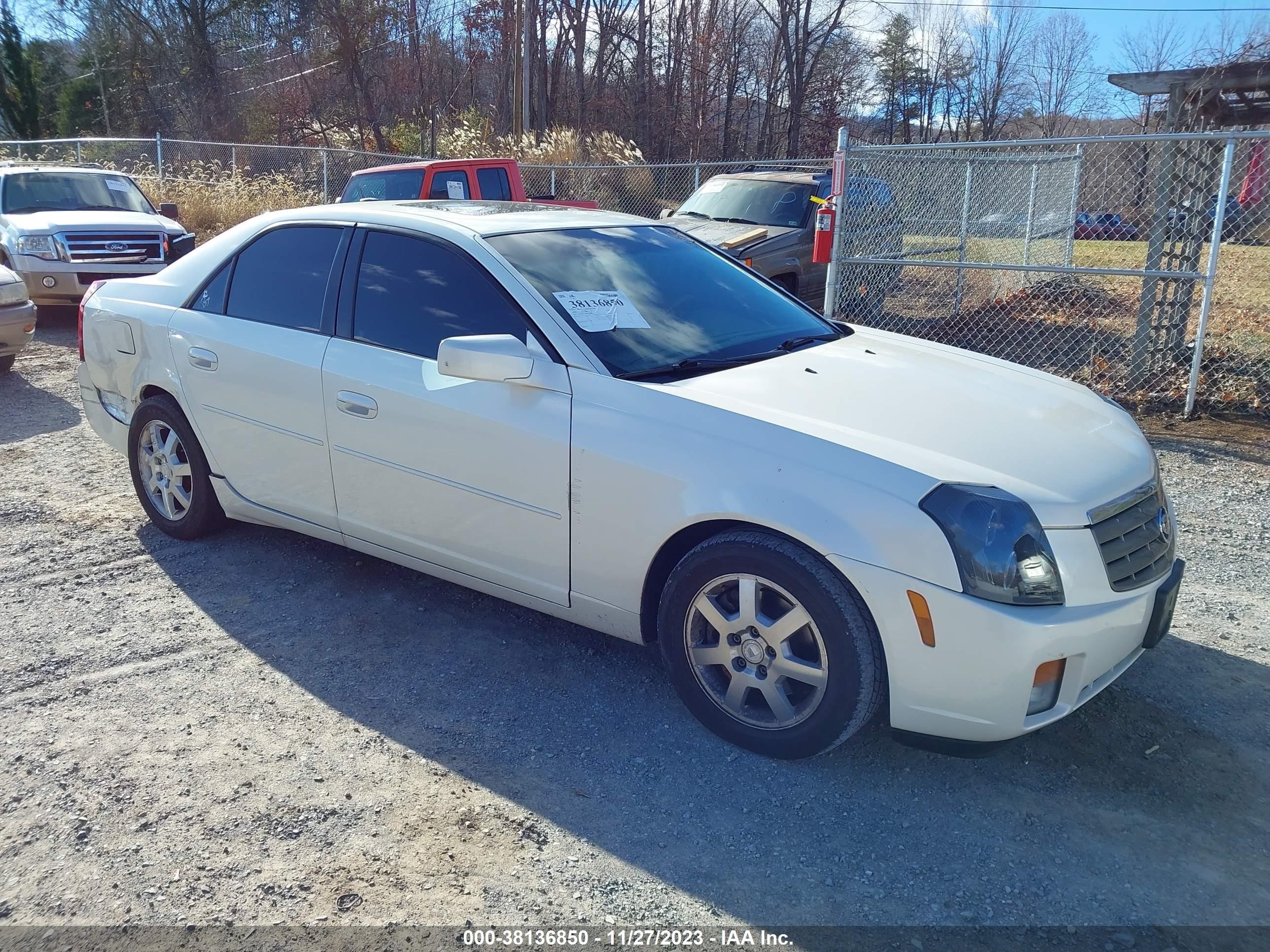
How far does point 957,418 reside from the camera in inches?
133

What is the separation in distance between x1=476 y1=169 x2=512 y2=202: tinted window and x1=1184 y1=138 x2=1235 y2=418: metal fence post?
735 centimetres

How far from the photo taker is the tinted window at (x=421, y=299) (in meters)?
3.79

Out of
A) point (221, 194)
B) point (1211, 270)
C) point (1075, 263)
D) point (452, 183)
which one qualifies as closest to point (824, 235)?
point (1211, 270)

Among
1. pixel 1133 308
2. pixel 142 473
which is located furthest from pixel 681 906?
pixel 1133 308

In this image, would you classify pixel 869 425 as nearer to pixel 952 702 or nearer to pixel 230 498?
pixel 952 702

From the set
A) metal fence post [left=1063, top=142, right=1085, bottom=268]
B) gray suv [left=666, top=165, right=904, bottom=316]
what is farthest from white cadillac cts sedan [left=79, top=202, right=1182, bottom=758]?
metal fence post [left=1063, top=142, right=1085, bottom=268]

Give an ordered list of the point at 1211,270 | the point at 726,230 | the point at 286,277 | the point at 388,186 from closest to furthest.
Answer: the point at 286,277 < the point at 1211,270 < the point at 726,230 < the point at 388,186

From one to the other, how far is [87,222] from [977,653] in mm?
11730

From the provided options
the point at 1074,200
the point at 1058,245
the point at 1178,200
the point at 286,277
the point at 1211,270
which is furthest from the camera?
the point at 1058,245

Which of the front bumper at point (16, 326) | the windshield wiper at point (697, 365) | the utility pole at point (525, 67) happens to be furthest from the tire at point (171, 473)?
the utility pole at point (525, 67)

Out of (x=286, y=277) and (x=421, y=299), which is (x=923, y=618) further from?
(x=286, y=277)

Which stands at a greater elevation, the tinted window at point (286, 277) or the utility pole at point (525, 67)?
the utility pole at point (525, 67)

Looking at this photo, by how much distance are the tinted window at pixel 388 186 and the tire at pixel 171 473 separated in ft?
Result: 23.2

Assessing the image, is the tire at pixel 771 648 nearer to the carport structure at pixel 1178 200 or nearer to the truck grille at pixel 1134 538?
the truck grille at pixel 1134 538
